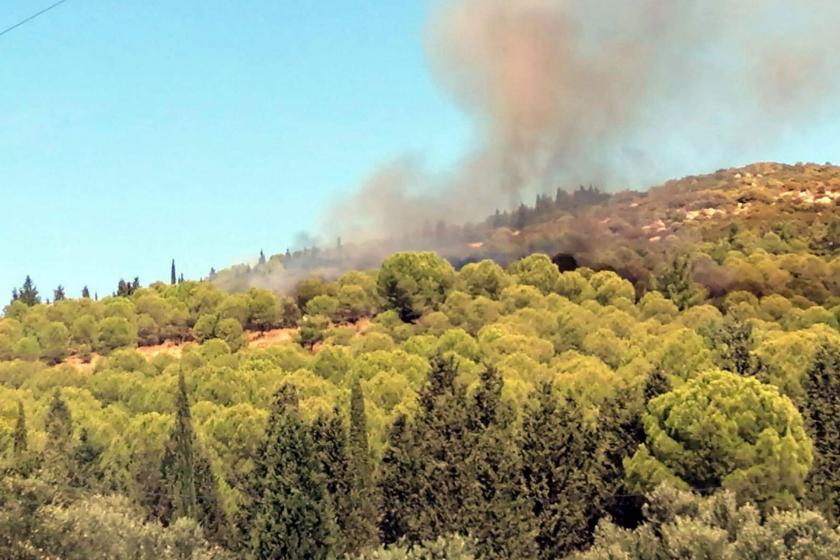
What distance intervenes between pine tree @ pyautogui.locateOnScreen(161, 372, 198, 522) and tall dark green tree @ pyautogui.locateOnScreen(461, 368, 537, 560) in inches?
679

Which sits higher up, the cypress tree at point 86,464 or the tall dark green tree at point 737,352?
the tall dark green tree at point 737,352

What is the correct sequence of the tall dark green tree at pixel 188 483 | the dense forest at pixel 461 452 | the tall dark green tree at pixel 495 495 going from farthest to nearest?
1. the tall dark green tree at pixel 188 483
2. the tall dark green tree at pixel 495 495
3. the dense forest at pixel 461 452

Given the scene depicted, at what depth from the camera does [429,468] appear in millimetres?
49188

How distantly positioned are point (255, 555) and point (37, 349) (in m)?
106

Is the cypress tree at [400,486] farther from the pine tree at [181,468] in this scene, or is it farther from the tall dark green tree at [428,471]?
the pine tree at [181,468]

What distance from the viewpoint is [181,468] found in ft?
198

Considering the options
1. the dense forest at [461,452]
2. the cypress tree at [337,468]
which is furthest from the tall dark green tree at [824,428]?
the cypress tree at [337,468]

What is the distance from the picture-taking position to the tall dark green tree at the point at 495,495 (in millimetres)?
46000

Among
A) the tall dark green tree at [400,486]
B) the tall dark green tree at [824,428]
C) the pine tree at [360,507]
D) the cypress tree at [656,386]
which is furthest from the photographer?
the cypress tree at [656,386]

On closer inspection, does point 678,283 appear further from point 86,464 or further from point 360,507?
point 360,507

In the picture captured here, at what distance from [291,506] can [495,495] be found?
9.34 m

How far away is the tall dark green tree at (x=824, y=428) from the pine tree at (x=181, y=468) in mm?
32297

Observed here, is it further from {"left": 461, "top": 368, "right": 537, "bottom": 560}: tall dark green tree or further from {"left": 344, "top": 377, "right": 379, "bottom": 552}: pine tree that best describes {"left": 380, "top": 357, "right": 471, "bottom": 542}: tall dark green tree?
{"left": 344, "top": 377, "right": 379, "bottom": 552}: pine tree

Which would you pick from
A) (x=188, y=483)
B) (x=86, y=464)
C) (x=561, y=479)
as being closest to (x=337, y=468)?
(x=561, y=479)
